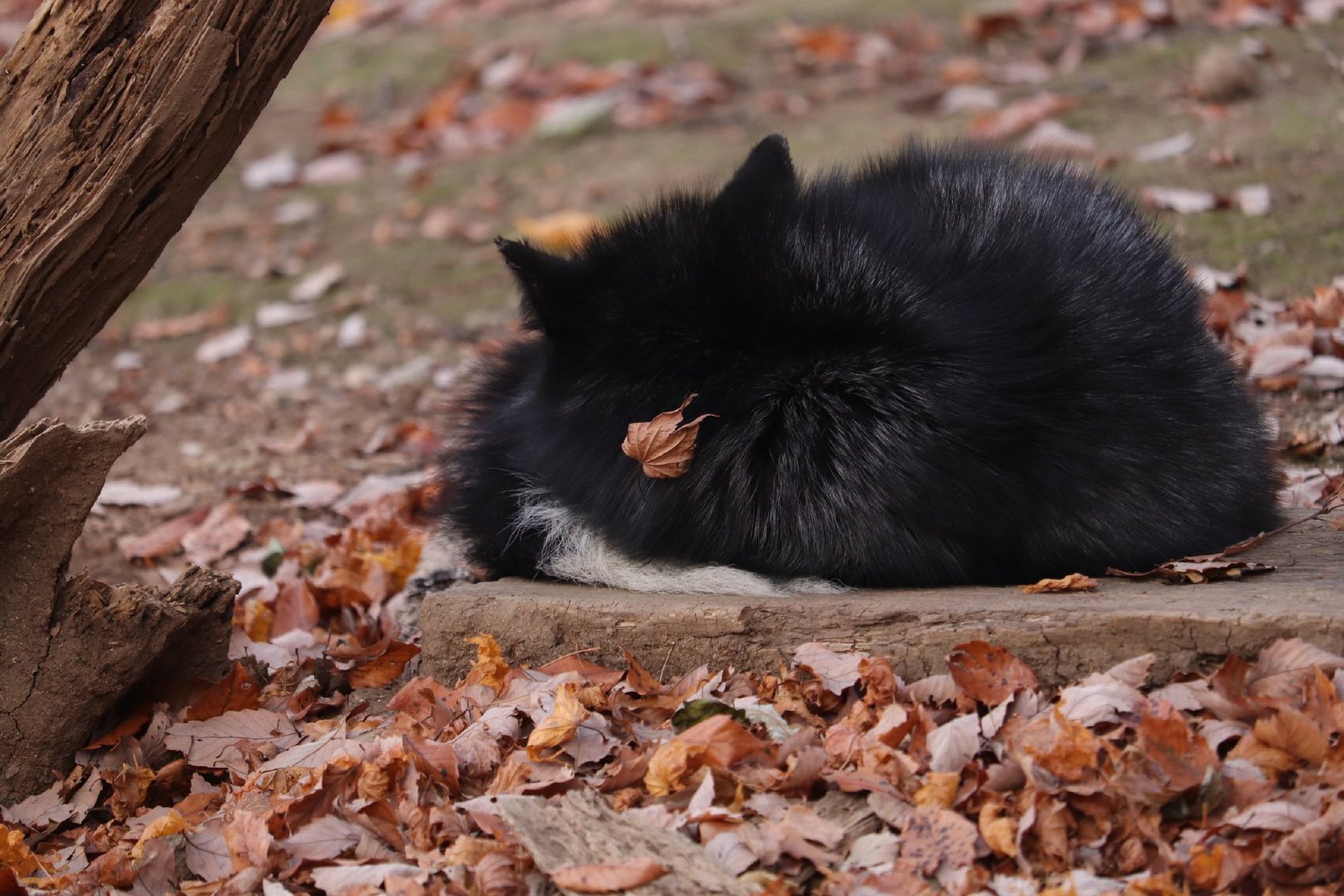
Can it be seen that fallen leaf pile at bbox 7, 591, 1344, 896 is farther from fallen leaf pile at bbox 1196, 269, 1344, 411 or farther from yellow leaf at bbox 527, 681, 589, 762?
fallen leaf pile at bbox 1196, 269, 1344, 411

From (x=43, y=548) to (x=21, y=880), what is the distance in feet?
2.44

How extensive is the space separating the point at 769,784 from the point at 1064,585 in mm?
868

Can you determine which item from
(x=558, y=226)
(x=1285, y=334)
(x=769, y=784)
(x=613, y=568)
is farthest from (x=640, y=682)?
(x=558, y=226)

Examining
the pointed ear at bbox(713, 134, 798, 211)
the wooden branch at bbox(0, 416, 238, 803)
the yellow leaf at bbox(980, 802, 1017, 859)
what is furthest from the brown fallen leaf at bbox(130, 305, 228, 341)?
the yellow leaf at bbox(980, 802, 1017, 859)

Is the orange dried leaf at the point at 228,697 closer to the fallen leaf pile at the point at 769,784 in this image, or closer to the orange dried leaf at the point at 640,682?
the fallen leaf pile at the point at 769,784

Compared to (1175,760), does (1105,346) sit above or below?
above

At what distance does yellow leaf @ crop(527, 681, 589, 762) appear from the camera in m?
2.87

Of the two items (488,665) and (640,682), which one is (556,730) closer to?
(640,682)

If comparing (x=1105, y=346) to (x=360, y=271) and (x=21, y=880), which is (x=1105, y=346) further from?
(x=360, y=271)

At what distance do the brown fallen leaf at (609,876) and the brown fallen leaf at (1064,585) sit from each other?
45.3 inches

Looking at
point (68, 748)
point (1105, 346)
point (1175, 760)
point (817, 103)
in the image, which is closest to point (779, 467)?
point (1105, 346)

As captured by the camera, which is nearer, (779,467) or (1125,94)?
(779,467)

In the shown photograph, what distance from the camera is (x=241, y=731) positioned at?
3303mm

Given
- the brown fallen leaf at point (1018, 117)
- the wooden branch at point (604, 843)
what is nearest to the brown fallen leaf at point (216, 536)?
the wooden branch at point (604, 843)
